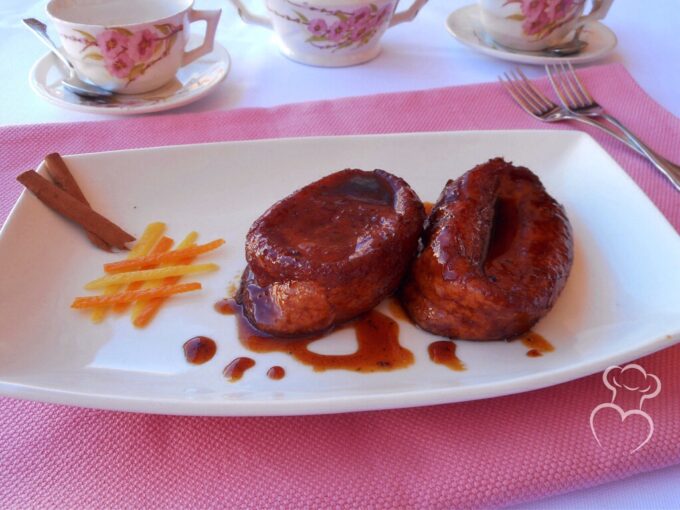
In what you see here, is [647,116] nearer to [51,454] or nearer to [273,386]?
[273,386]

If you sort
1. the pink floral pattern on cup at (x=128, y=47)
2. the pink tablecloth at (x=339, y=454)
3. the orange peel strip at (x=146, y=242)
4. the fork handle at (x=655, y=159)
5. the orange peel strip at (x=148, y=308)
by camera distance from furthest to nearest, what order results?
1. the pink floral pattern on cup at (x=128, y=47)
2. the fork handle at (x=655, y=159)
3. the orange peel strip at (x=146, y=242)
4. the orange peel strip at (x=148, y=308)
5. the pink tablecloth at (x=339, y=454)

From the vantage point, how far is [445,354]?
4.93ft

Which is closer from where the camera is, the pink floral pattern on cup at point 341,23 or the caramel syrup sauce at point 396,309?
the caramel syrup sauce at point 396,309

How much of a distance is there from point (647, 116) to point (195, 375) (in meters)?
2.14

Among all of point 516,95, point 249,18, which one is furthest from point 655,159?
point 249,18

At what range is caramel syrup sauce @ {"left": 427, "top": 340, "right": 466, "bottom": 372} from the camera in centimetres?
147

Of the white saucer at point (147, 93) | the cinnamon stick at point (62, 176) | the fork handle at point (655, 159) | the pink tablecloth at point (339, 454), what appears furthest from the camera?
the white saucer at point (147, 93)

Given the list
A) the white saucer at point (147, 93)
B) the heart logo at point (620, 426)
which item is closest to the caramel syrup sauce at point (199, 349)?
the heart logo at point (620, 426)

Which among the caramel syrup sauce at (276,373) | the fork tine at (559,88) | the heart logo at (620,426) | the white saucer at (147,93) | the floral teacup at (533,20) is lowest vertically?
the white saucer at (147,93)

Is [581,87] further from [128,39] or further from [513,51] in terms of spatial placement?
[128,39]

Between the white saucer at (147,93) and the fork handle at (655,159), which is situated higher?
the fork handle at (655,159)

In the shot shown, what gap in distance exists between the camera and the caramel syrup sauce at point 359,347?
1484mm

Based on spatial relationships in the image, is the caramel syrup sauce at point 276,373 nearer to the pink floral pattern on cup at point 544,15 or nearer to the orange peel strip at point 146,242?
the orange peel strip at point 146,242

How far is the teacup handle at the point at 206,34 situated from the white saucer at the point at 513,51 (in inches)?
46.8
